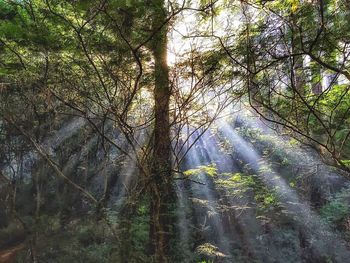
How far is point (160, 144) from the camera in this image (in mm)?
4766

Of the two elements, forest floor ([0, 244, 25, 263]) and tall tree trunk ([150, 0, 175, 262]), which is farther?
forest floor ([0, 244, 25, 263])

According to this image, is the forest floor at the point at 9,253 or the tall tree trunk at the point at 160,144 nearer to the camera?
the tall tree trunk at the point at 160,144

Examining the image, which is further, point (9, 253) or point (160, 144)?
point (9, 253)

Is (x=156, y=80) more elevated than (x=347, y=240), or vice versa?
(x=156, y=80)

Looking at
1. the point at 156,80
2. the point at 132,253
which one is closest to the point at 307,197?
the point at 132,253

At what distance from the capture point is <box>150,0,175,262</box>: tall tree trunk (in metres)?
3.40

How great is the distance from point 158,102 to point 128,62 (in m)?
0.83

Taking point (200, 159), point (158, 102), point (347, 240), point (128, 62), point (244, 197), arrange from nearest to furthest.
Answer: point (128, 62), point (158, 102), point (347, 240), point (244, 197), point (200, 159)

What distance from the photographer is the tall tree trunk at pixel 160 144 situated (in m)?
3.40

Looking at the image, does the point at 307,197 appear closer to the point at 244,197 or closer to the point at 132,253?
the point at 244,197

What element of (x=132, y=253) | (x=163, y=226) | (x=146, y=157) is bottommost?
(x=132, y=253)

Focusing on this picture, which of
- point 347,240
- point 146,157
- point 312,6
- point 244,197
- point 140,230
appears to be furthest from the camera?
point 244,197

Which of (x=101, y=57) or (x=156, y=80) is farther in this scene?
(x=156, y=80)

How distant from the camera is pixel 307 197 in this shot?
376 inches
